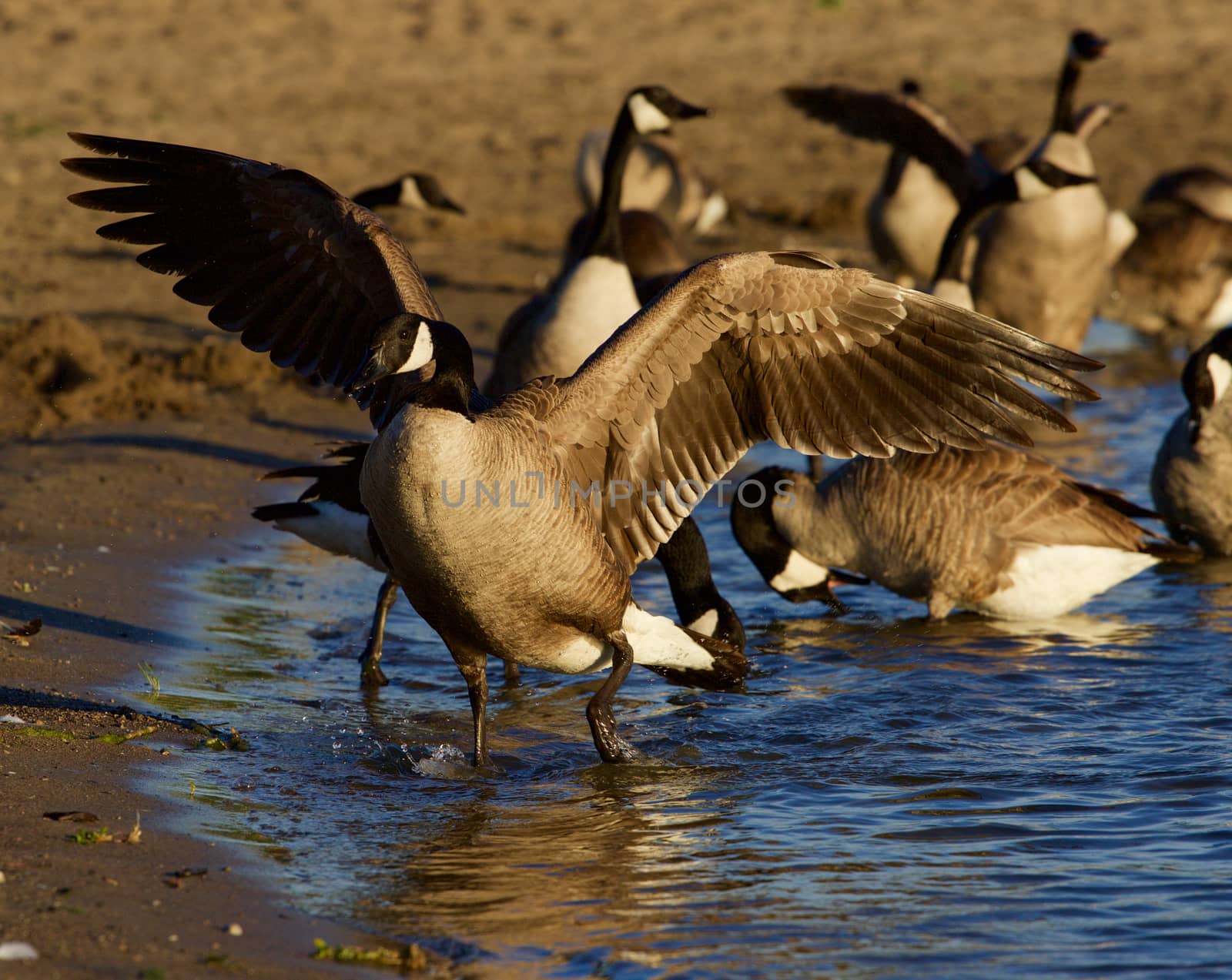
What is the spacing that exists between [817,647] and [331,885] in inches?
127

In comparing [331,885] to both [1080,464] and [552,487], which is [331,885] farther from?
[1080,464]

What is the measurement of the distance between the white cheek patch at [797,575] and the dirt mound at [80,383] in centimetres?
415

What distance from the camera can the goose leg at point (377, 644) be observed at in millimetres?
5988

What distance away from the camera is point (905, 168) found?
14.1m

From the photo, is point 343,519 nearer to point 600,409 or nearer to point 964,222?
point 600,409

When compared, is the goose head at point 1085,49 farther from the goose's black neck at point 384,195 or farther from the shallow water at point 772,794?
the shallow water at point 772,794

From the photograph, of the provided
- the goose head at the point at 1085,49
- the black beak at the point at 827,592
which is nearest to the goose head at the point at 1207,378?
the black beak at the point at 827,592

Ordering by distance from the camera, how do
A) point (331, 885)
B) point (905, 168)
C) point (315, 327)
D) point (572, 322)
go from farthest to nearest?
point (905, 168), point (572, 322), point (315, 327), point (331, 885)

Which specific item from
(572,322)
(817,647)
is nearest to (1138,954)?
(817,647)

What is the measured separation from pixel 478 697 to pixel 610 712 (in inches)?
17.1

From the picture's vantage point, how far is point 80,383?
9359 millimetres

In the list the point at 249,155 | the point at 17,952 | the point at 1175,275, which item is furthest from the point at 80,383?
the point at 1175,275

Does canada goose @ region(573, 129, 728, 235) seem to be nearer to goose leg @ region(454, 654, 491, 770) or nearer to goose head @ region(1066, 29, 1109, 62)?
goose head @ region(1066, 29, 1109, 62)

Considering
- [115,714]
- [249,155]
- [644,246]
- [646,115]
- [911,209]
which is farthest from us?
[249,155]
